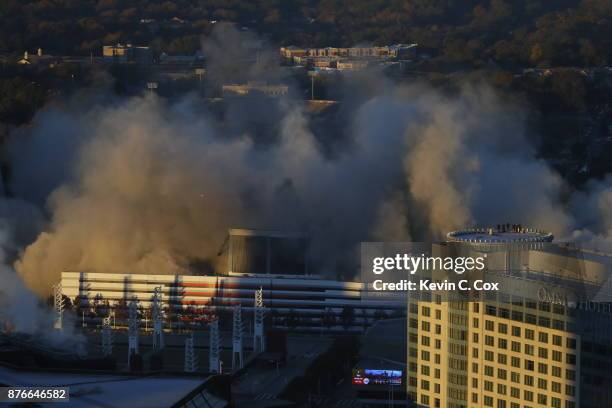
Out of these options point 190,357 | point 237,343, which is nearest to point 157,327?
point 237,343

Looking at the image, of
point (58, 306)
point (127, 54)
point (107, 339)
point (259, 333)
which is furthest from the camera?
point (127, 54)

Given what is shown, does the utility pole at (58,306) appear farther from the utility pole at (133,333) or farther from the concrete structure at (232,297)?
the concrete structure at (232,297)

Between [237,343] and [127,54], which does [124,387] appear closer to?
[237,343]

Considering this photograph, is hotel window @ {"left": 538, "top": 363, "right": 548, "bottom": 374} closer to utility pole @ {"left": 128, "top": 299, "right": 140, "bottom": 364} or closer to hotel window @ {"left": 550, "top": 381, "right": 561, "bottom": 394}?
hotel window @ {"left": 550, "top": 381, "right": 561, "bottom": 394}

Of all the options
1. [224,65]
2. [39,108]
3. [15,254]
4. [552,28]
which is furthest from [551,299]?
[552,28]

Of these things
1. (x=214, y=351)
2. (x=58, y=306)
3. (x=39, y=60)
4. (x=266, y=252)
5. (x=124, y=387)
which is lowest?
(x=124, y=387)

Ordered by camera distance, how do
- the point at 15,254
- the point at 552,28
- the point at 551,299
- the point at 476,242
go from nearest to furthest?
the point at 551,299, the point at 476,242, the point at 15,254, the point at 552,28

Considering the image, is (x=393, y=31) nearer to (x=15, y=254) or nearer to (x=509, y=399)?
(x=15, y=254)
